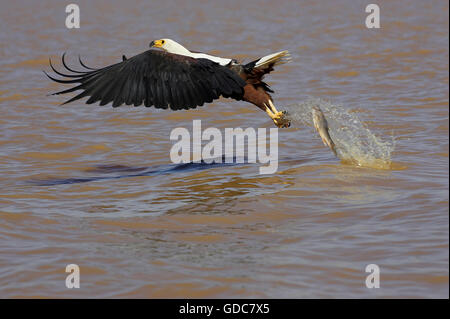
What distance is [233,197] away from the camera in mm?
6309

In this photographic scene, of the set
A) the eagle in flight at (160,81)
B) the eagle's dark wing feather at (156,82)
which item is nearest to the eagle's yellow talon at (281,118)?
the eagle in flight at (160,81)

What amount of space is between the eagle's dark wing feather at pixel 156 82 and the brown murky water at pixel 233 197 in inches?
31.6

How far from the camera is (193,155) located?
8.11 metres

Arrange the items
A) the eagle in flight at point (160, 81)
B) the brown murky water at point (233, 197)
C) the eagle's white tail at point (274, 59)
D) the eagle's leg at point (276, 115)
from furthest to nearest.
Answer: the eagle's leg at point (276, 115) → the eagle's white tail at point (274, 59) → the eagle in flight at point (160, 81) → the brown murky water at point (233, 197)

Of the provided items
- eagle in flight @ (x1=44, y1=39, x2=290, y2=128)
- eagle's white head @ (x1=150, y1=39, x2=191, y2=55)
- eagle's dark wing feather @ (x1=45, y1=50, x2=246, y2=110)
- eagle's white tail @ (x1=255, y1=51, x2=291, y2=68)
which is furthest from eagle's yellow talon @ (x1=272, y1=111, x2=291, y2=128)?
eagle's white head @ (x1=150, y1=39, x2=191, y2=55)

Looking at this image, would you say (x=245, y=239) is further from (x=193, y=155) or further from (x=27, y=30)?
(x=27, y=30)

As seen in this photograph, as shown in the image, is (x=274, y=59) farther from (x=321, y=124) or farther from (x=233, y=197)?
(x=233, y=197)

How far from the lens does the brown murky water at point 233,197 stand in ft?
15.0

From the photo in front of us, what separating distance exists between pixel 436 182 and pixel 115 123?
4428 millimetres

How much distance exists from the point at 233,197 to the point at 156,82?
44.7 inches

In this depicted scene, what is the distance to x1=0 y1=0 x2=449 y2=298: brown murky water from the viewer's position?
456 cm

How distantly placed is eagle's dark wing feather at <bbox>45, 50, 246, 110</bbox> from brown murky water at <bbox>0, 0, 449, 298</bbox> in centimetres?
80

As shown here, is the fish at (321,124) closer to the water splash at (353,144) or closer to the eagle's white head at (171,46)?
the water splash at (353,144)

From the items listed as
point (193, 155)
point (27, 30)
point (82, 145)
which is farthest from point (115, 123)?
point (27, 30)
